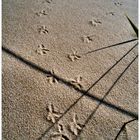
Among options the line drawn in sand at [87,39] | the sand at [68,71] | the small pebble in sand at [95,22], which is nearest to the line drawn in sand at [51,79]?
the sand at [68,71]

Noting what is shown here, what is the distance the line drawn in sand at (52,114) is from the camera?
1.23 metres

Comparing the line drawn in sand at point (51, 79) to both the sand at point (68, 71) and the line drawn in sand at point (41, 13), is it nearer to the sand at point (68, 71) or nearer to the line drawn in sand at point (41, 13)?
the sand at point (68, 71)

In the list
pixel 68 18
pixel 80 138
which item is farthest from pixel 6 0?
pixel 80 138

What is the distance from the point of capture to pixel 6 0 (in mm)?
1945

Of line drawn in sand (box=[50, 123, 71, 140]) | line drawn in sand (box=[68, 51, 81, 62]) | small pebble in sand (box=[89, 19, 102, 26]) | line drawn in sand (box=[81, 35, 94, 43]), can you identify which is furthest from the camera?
small pebble in sand (box=[89, 19, 102, 26])

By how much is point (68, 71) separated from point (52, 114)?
1.02 ft

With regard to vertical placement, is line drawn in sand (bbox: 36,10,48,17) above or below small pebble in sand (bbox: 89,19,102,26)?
below

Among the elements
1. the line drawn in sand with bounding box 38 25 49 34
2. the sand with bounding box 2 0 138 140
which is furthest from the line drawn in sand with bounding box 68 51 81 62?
the line drawn in sand with bounding box 38 25 49 34

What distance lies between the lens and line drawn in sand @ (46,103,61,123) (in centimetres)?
123

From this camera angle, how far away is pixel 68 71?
1466 mm

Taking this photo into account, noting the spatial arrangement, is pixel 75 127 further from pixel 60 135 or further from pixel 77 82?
pixel 77 82

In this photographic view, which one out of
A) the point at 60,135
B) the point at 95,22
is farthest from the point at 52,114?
the point at 95,22

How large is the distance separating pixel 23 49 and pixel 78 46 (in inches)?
13.8

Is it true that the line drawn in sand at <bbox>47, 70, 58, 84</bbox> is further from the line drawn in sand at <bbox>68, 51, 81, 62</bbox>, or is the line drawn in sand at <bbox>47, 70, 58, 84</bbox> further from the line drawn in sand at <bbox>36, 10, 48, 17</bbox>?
the line drawn in sand at <bbox>36, 10, 48, 17</bbox>
